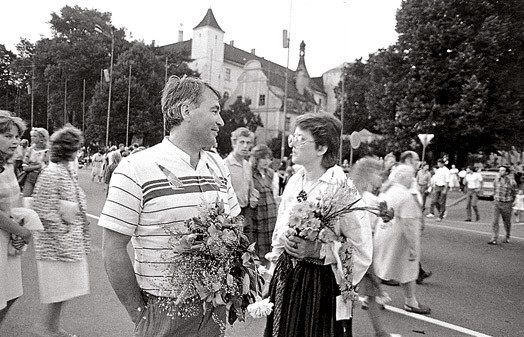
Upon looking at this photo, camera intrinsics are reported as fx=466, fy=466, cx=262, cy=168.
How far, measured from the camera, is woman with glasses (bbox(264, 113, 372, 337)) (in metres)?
3.04

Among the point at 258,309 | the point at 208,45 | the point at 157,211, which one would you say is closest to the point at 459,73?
the point at 258,309

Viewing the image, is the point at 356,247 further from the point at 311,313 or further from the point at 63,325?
the point at 63,325

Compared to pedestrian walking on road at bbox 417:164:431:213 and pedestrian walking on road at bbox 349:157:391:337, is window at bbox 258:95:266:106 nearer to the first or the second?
pedestrian walking on road at bbox 417:164:431:213

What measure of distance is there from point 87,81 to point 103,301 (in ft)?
165

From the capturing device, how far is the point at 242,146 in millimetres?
6039

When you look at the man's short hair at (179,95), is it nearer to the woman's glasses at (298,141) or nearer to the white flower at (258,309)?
the white flower at (258,309)

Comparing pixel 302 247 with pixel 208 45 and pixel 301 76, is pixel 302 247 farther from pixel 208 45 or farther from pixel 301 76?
pixel 301 76

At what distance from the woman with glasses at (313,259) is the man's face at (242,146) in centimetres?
271

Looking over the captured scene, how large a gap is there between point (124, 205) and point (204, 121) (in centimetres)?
56

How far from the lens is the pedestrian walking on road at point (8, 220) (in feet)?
12.1

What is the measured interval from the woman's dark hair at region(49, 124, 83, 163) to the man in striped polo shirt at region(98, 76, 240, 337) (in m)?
2.57

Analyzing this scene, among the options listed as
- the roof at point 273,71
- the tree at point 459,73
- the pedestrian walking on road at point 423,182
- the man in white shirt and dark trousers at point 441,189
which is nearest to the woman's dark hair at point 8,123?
the man in white shirt and dark trousers at point 441,189

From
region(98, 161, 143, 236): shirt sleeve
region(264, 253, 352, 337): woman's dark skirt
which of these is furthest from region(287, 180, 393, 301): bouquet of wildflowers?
region(98, 161, 143, 236): shirt sleeve

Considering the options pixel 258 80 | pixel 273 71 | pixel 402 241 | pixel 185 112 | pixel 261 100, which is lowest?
pixel 402 241
